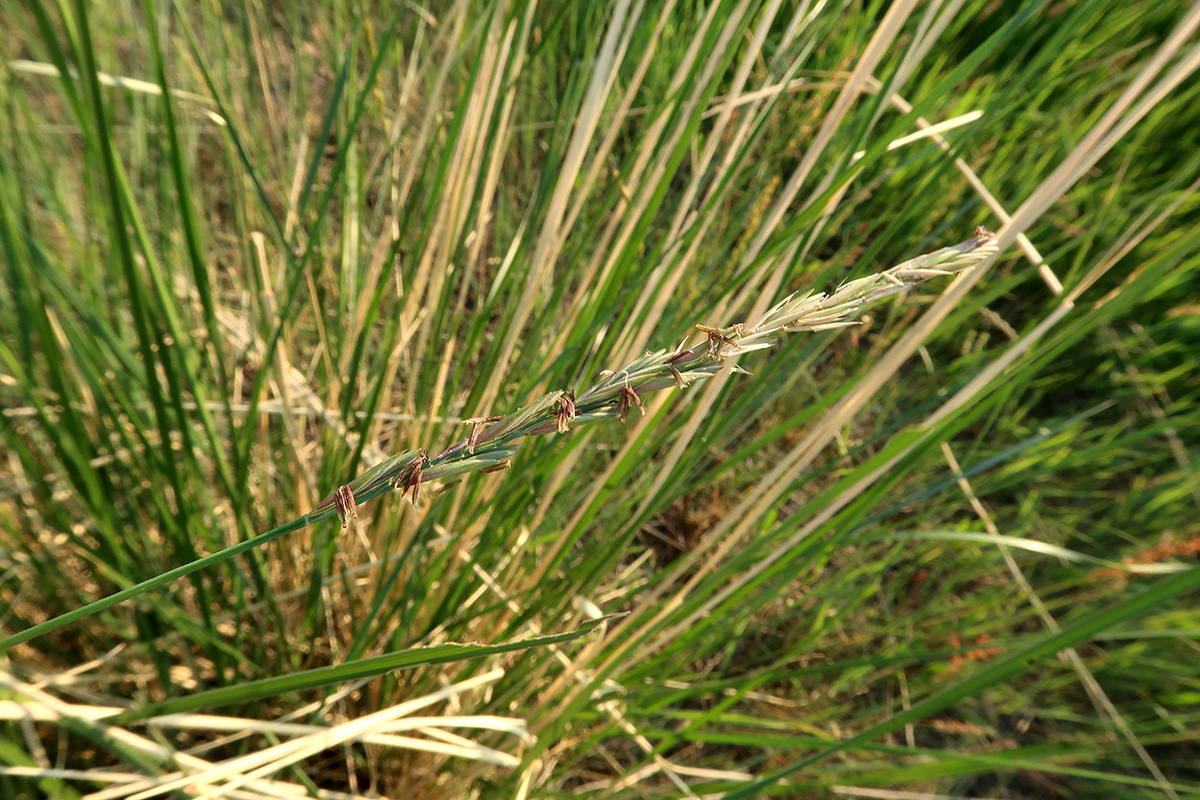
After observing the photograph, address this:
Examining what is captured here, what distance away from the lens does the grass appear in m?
0.52

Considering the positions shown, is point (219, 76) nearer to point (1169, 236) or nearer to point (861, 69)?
point (861, 69)

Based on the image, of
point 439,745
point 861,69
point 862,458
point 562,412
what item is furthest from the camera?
point 862,458

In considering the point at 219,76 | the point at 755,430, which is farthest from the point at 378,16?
the point at 755,430

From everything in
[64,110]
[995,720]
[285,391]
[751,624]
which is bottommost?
[995,720]

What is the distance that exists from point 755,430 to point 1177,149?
99 cm

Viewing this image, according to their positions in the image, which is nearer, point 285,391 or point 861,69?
point 861,69

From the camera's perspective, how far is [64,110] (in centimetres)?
129

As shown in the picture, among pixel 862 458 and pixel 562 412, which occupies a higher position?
pixel 562 412

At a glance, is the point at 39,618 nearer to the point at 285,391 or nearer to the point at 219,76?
the point at 285,391

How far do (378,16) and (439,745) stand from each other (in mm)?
1343

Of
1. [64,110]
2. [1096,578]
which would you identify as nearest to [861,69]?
[1096,578]

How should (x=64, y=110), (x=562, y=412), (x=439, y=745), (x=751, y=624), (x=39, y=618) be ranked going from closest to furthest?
(x=562, y=412)
(x=439, y=745)
(x=39, y=618)
(x=751, y=624)
(x=64, y=110)

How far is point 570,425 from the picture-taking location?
0.33m

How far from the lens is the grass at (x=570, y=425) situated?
1.71 feet
